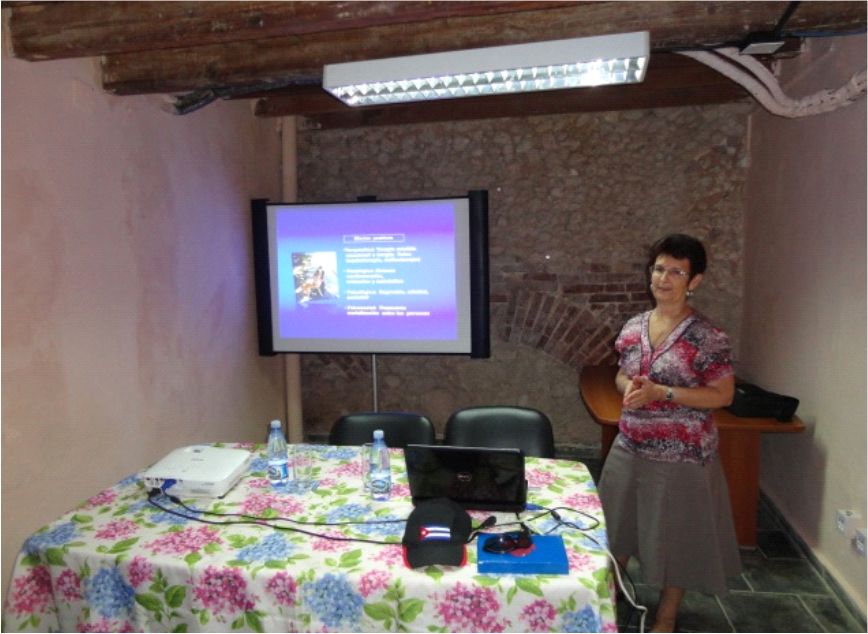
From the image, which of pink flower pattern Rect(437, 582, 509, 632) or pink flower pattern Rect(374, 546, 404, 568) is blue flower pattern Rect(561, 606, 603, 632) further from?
pink flower pattern Rect(374, 546, 404, 568)

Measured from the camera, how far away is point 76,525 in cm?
188

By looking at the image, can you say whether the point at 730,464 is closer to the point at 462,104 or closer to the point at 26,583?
the point at 462,104

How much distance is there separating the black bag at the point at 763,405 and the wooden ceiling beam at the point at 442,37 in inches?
66.9

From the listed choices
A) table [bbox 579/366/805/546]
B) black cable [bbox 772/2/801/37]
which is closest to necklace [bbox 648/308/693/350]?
table [bbox 579/366/805/546]

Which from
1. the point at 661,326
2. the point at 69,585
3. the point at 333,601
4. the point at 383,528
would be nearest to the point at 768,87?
the point at 661,326

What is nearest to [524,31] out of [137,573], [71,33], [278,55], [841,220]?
[278,55]

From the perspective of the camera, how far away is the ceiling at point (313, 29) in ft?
5.84

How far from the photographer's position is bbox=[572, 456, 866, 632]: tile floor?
2309 mm

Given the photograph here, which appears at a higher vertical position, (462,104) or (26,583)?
(462,104)

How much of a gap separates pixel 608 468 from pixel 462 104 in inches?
101

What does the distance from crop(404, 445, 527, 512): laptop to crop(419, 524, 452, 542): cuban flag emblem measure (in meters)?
0.21

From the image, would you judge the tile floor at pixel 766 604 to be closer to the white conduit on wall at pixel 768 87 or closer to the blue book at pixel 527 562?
the blue book at pixel 527 562

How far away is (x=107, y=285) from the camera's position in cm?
236

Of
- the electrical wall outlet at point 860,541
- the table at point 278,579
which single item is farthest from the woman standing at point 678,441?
the electrical wall outlet at point 860,541
